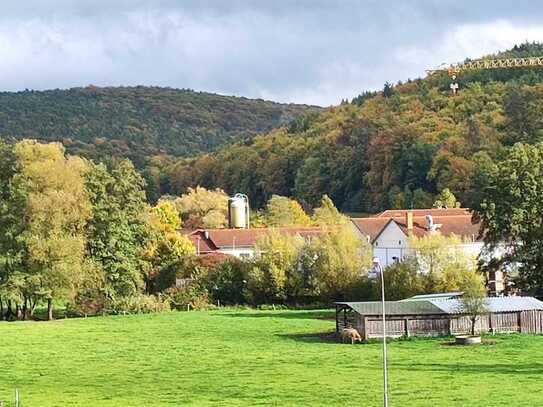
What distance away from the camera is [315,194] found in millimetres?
163500

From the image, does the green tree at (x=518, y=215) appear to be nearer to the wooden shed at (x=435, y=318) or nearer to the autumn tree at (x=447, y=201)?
the wooden shed at (x=435, y=318)

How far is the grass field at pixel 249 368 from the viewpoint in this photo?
38781mm

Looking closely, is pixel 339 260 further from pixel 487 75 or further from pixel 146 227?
pixel 487 75

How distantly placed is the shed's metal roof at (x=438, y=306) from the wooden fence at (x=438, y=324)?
0.81ft

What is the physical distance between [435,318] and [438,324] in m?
0.44

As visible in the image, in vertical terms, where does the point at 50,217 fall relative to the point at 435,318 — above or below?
above

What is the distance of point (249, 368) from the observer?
1865 inches

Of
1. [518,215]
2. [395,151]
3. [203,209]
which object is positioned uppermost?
[395,151]

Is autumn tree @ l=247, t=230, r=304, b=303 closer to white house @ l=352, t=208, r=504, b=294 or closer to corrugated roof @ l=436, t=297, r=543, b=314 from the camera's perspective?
white house @ l=352, t=208, r=504, b=294

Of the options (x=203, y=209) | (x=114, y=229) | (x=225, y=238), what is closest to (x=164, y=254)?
(x=114, y=229)

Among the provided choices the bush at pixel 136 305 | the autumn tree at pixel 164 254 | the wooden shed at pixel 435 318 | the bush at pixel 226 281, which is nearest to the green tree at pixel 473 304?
the wooden shed at pixel 435 318

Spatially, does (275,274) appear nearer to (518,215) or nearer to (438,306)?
(518,215)

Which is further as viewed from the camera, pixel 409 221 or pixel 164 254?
pixel 409 221

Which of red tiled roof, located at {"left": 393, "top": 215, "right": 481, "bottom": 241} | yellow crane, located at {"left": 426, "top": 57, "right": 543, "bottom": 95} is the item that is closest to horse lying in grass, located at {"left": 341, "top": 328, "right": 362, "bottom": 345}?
red tiled roof, located at {"left": 393, "top": 215, "right": 481, "bottom": 241}
